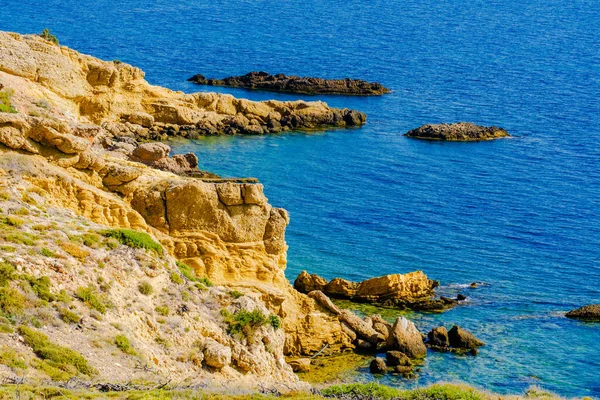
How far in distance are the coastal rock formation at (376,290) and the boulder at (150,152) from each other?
1440 centimetres

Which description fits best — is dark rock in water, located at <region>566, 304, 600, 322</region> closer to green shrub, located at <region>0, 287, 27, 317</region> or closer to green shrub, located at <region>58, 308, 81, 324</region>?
green shrub, located at <region>58, 308, 81, 324</region>

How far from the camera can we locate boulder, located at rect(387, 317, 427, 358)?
6003 cm

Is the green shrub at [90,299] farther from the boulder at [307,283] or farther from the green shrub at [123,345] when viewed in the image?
the boulder at [307,283]

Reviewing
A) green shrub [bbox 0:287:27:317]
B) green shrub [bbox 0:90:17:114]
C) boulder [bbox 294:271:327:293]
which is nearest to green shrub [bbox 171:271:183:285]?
green shrub [bbox 0:287:27:317]

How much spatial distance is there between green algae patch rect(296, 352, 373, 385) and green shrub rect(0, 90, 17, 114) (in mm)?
19833

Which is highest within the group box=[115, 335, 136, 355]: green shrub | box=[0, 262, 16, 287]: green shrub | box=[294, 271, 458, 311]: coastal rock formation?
box=[0, 262, 16, 287]: green shrub

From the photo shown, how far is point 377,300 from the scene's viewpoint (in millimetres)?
70125

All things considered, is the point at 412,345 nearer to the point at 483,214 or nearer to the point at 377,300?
the point at 377,300

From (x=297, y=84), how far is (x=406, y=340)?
9707 centimetres

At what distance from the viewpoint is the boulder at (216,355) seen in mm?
39469

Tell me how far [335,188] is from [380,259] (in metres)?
22.9

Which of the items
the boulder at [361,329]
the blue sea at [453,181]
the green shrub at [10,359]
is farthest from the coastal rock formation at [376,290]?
the green shrub at [10,359]

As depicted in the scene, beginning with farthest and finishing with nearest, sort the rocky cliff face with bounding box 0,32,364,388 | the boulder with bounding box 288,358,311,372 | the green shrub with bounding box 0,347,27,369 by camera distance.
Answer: the boulder with bounding box 288,358,311,372 → the rocky cliff face with bounding box 0,32,364,388 → the green shrub with bounding box 0,347,27,369

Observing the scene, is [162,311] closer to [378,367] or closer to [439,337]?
[378,367]
